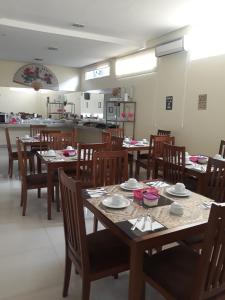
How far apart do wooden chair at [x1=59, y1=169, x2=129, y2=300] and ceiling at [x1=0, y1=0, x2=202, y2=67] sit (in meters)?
3.20

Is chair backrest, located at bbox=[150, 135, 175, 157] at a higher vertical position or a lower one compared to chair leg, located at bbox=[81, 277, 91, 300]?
higher

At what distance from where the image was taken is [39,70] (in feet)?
27.8

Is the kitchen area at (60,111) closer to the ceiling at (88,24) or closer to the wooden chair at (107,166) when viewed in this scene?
the ceiling at (88,24)

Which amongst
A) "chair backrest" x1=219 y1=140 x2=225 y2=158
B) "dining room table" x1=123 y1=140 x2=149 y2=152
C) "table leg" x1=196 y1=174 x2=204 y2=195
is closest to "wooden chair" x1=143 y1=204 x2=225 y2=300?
"table leg" x1=196 y1=174 x2=204 y2=195

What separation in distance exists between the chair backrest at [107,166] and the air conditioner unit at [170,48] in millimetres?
3040

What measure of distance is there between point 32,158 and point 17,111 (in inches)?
183

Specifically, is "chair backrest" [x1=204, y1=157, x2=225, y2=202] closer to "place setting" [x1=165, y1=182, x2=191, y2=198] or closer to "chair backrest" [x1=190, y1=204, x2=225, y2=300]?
"place setting" [x1=165, y1=182, x2=191, y2=198]

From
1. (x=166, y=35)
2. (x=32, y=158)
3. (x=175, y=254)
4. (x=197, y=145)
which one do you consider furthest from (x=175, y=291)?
(x=166, y=35)

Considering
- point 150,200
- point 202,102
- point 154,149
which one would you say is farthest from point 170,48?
point 150,200

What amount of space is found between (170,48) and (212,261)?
14.5 ft

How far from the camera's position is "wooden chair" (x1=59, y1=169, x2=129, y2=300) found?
1406 mm

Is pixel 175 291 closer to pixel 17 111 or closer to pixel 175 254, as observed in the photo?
pixel 175 254

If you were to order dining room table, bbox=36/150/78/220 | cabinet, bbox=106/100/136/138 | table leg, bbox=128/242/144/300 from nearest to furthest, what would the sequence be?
table leg, bbox=128/242/144/300, dining room table, bbox=36/150/78/220, cabinet, bbox=106/100/136/138

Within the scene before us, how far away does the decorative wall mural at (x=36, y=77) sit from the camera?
822 centimetres
